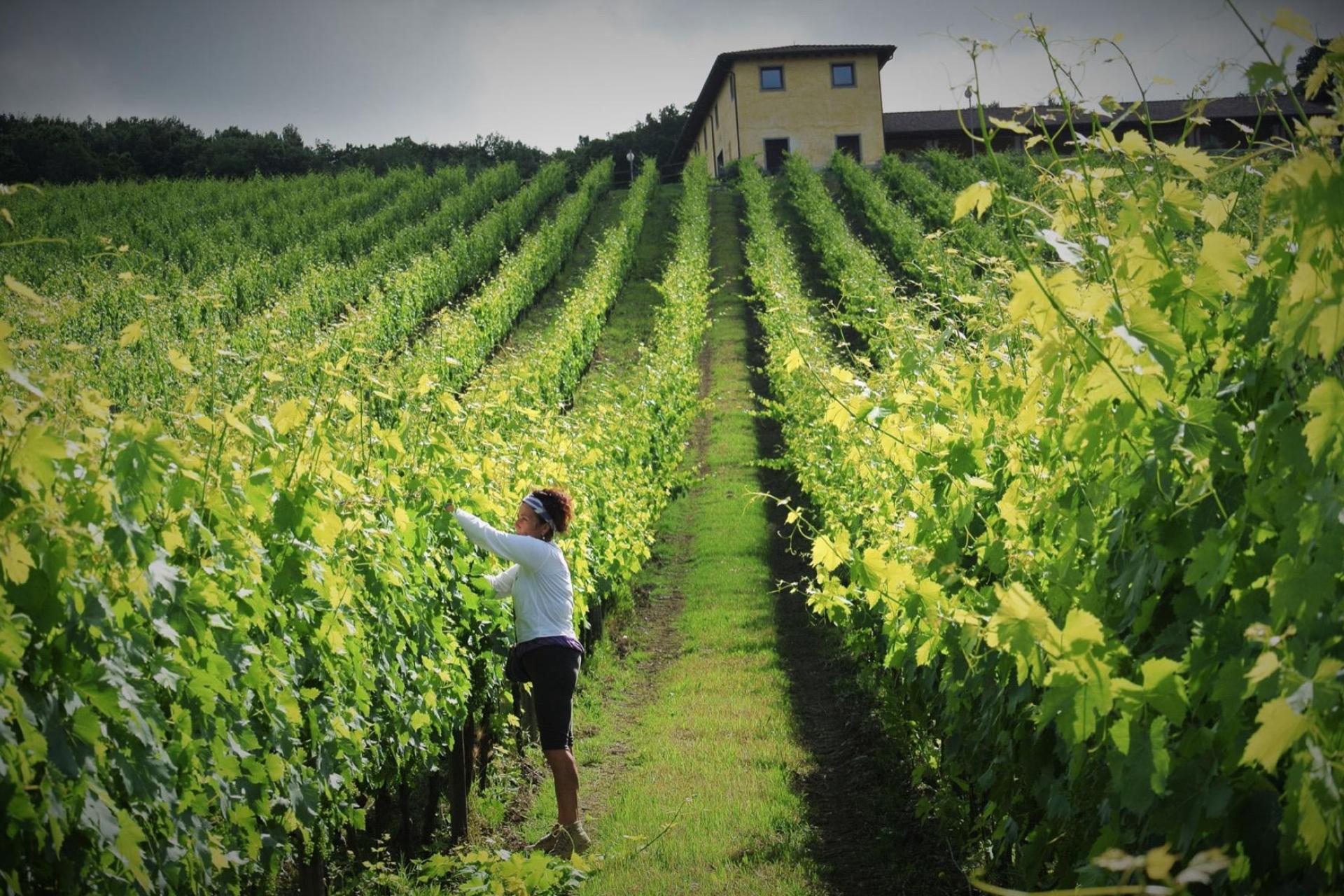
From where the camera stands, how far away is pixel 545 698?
5.75 m

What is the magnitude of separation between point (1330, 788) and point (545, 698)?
175 inches

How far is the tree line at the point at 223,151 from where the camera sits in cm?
5697

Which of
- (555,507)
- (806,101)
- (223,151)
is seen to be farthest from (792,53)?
(555,507)

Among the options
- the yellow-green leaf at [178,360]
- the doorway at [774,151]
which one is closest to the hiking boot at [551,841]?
the yellow-green leaf at [178,360]

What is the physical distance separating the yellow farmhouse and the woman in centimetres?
4476

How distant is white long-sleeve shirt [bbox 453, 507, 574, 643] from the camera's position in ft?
18.6

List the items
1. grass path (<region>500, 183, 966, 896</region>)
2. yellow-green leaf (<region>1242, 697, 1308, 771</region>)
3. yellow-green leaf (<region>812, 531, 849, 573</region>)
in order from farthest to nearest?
grass path (<region>500, 183, 966, 896</region>) → yellow-green leaf (<region>812, 531, 849, 573</region>) → yellow-green leaf (<region>1242, 697, 1308, 771</region>)

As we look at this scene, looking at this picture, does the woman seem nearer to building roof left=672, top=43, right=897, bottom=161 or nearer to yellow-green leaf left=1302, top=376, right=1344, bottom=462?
yellow-green leaf left=1302, top=376, right=1344, bottom=462

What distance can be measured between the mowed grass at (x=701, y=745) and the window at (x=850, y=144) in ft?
124

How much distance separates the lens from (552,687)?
5750 mm

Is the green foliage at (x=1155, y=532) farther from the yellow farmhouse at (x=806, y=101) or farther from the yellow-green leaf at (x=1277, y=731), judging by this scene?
the yellow farmhouse at (x=806, y=101)

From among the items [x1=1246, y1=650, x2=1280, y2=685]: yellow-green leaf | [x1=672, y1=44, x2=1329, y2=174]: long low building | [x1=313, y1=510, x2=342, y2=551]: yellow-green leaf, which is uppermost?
[x1=672, y1=44, x2=1329, y2=174]: long low building

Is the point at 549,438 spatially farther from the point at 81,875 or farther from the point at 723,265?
the point at 723,265

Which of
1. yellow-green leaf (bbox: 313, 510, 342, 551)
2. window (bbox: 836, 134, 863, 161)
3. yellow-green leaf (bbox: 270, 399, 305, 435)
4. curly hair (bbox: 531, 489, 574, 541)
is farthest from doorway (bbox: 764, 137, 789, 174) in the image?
yellow-green leaf (bbox: 313, 510, 342, 551)
